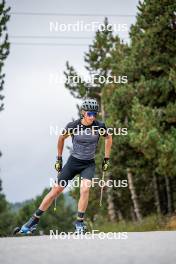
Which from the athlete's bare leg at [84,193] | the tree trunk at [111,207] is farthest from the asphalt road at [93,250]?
the tree trunk at [111,207]

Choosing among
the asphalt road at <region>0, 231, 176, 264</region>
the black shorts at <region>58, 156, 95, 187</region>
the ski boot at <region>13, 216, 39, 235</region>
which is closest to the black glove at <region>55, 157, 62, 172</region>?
the black shorts at <region>58, 156, 95, 187</region>

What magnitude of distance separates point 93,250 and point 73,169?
9.74 feet

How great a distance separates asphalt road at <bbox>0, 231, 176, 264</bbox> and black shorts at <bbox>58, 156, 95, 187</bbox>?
195 centimetres

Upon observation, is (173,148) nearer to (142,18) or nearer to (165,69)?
(165,69)

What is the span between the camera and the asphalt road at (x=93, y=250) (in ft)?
13.7

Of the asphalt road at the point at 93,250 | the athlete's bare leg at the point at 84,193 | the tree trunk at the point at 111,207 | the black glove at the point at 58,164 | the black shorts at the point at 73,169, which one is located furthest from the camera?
the tree trunk at the point at 111,207

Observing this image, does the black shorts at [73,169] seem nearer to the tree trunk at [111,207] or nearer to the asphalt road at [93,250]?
the asphalt road at [93,250]

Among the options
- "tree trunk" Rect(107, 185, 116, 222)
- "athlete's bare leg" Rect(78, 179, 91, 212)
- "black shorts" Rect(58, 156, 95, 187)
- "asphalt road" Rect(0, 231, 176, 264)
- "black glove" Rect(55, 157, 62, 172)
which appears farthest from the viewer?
"tree trunk" Rect(107, 185, 116, 222)

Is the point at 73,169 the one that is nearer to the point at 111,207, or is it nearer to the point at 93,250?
the point at 93,250

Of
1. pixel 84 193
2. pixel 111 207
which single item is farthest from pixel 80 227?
pixel 111 207

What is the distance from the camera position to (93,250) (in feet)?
14.9

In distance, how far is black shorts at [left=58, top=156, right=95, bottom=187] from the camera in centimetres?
738

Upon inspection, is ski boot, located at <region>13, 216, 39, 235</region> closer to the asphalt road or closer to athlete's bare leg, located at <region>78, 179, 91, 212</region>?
athlete's bare leg, located at <region>78, 179, 91, 212</region>

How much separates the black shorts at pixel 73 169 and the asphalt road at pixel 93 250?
1954 millimetres
